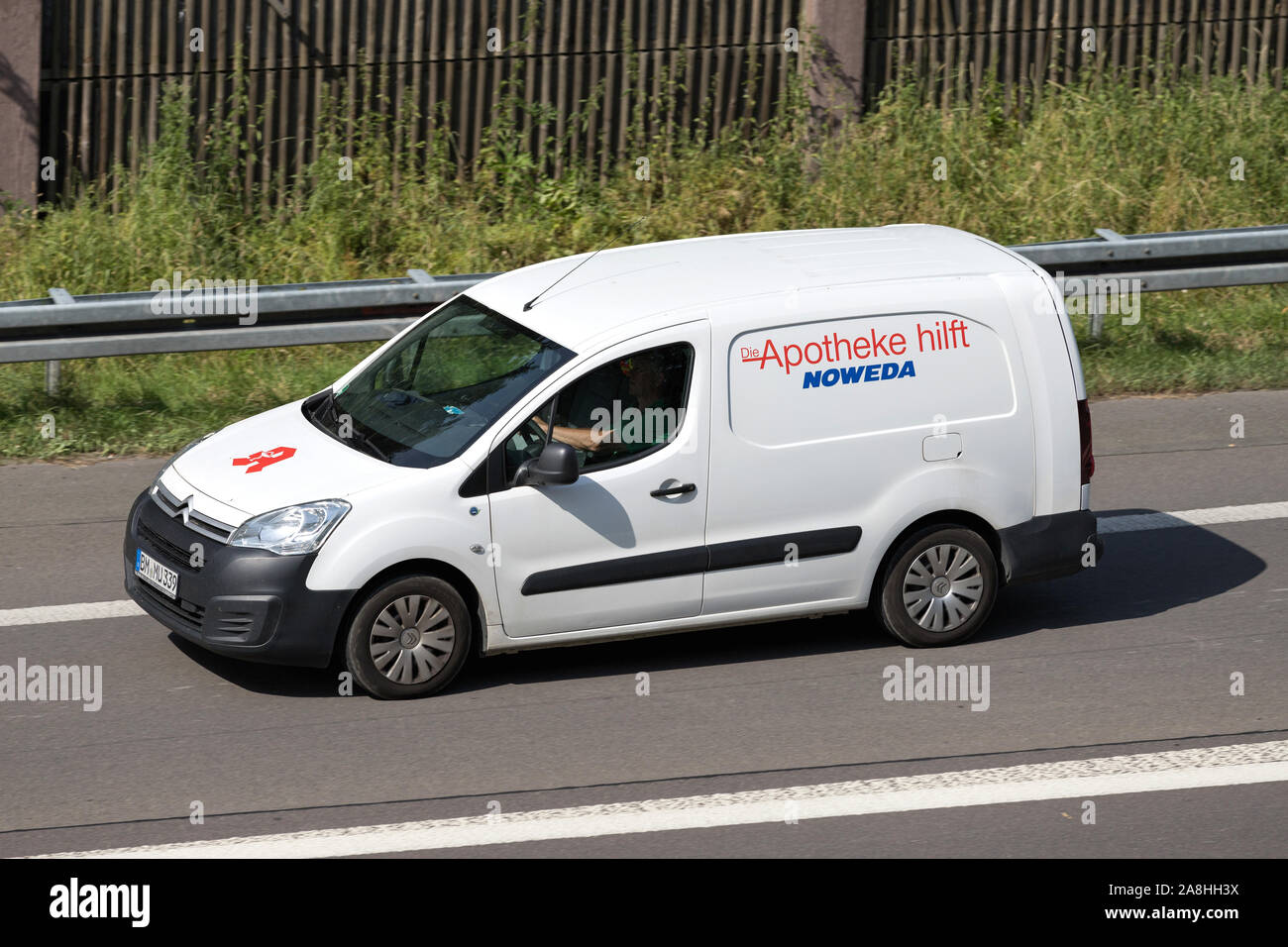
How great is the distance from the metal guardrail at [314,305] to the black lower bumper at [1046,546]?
3781 mm

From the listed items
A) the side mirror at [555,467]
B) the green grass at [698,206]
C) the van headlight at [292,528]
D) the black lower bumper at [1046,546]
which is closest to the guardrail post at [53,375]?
the green grass at [698,206]

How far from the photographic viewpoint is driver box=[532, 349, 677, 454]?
7.08m

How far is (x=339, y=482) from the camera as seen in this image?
6891 millimetres

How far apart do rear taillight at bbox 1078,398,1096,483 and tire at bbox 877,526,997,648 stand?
0.60 meters

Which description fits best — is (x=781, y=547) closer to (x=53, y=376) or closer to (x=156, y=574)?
(x=156, y=574)

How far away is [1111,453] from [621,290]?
13.7 feet

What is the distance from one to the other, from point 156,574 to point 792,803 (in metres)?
2.86

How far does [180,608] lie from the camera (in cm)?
696

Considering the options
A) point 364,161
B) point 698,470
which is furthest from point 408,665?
point 364,161

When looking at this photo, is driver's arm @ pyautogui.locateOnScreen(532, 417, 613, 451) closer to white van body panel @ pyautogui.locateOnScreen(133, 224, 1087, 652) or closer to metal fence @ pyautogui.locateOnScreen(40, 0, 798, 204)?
white van body panel @ pyautogui.locateOnScreen(133, 224, 1087, 652)

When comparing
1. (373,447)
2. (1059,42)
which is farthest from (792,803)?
(1059,42)

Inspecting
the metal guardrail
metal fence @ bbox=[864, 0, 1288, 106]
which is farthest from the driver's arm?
metal fence @ bbox=[864, 0, 1288, 106]

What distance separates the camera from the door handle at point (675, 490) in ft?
23.1

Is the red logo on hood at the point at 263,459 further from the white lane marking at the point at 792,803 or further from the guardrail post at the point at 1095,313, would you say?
the guardrail post at the point at 1095,313
